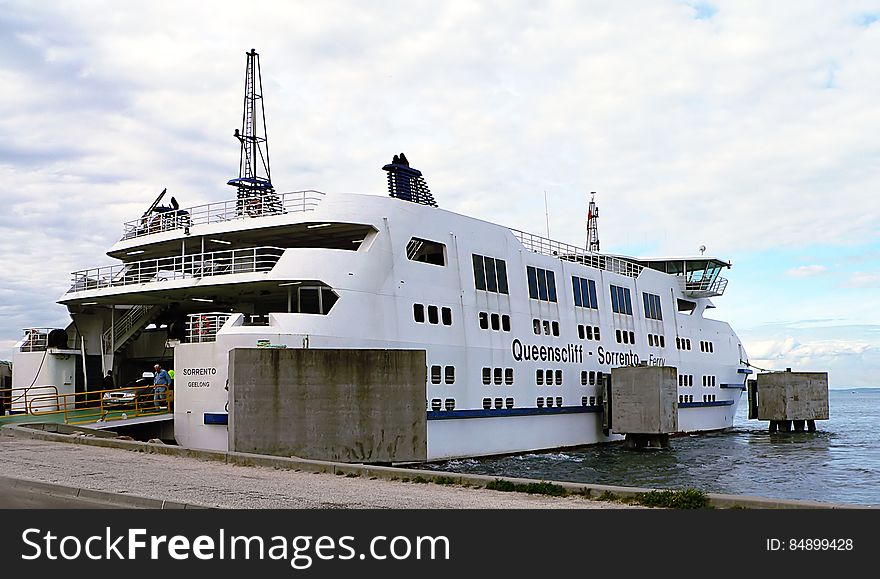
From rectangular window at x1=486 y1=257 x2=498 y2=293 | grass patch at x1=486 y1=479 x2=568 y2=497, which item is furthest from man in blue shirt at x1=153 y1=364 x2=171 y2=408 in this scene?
grass patch at x1=486 y1=479 x2=568 y2=497

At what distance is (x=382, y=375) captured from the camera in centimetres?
1966

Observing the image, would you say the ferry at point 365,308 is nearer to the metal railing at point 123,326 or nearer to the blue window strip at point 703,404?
the metal railing at point 123,326

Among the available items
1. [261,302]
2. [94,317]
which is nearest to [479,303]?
[261,302]

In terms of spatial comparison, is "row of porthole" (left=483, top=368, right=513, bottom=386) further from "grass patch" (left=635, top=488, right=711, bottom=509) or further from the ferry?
"grass patch" (left=635, top=488, right=711, bottom=509)

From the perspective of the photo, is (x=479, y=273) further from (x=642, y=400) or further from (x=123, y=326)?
(x=123, y=326)

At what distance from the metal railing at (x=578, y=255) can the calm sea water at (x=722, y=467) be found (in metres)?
7.20

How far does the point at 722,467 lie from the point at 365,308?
43.5 feet

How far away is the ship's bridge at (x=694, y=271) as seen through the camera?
39.6m

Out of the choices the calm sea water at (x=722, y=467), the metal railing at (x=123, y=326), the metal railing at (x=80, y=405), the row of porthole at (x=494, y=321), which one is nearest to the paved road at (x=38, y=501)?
the metal railing at (x=80, y=405)

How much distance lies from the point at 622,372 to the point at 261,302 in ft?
43.8

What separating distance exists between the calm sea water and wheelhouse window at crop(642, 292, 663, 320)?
539cm

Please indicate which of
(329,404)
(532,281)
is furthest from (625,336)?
(329,404)

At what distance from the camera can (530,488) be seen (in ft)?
40.0
